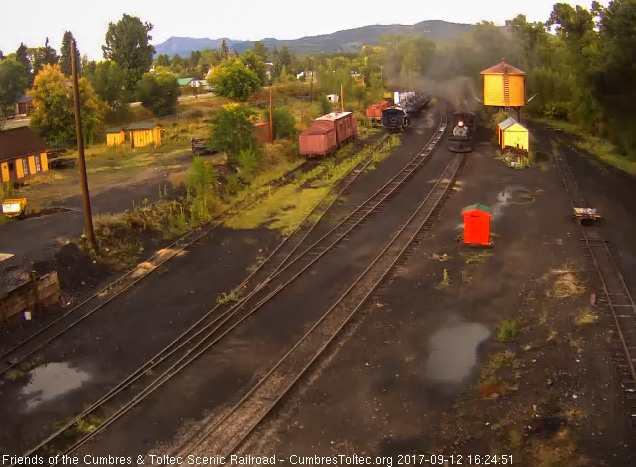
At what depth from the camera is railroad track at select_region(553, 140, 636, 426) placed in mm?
12789

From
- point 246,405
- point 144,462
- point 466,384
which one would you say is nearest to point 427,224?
point 466,384

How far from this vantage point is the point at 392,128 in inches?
1967

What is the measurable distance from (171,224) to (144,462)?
1506cm

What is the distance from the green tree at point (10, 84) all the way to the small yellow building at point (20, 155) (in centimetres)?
3370

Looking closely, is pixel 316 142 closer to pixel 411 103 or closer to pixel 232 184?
pixel 232 184

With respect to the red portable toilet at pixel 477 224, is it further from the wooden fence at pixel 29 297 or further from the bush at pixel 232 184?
the wooden fence at pixel 29 297

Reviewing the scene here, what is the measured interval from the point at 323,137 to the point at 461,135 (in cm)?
993

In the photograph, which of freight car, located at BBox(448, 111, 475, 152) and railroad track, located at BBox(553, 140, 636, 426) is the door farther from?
railroad track, located at BBox(553, 140, 636, 426)

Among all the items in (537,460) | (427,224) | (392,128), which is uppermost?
(392,128)

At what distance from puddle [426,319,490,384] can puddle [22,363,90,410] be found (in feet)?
25.3

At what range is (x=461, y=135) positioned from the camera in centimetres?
4125

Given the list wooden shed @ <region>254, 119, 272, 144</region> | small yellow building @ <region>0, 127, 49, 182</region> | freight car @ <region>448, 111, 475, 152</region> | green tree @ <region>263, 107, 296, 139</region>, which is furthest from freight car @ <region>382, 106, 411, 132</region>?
small yellow building @ <region>0, 127, 49, 182</region>

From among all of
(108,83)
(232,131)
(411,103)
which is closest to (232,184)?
(232,131)

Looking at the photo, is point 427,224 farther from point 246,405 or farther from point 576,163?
point 576,163
